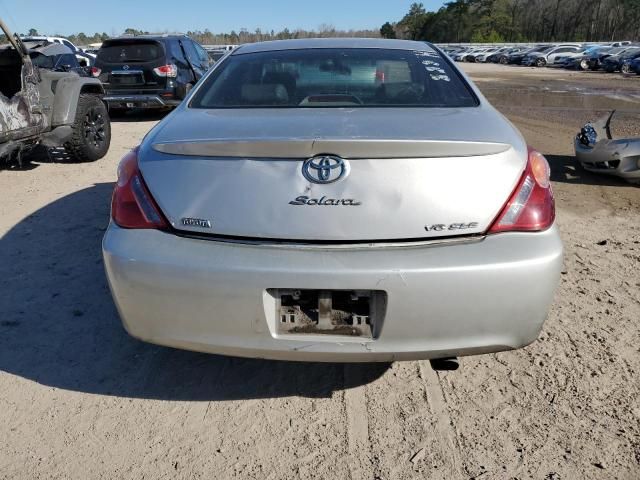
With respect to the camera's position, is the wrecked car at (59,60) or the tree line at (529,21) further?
the tree line at (529,21)

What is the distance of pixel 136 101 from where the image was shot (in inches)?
405

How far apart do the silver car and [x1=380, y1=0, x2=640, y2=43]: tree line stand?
90.4 metres

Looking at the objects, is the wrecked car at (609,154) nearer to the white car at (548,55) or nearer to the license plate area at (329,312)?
the license plate area at (329,312)

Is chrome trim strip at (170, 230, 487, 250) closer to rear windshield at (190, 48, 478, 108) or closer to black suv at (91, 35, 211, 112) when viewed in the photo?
rear windshield at (190, 48, 478, 108)

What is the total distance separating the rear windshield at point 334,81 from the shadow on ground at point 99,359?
133 cm

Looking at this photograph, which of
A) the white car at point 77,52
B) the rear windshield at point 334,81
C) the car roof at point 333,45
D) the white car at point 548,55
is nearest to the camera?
the rear windshield at point 334,81

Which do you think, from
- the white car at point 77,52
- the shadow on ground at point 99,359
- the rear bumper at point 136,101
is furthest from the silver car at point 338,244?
the white car at point 77,52

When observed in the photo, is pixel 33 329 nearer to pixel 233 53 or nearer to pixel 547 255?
pixel 233 53

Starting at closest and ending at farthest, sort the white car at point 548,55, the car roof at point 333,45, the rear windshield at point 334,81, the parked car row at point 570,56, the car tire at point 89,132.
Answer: the rear windshield at point 334,81 → the car roof at point 333,45 → the car tire at point 89,132 → the parked car row at point 570,56 → the white car at point 548,55

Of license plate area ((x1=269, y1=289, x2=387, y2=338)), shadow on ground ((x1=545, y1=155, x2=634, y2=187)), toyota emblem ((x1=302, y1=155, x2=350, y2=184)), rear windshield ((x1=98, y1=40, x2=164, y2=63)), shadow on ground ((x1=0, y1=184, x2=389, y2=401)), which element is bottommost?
shadow on ground ((x1=545, y1=155, x2=634, y2=187))

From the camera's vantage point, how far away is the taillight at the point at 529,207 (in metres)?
2.00

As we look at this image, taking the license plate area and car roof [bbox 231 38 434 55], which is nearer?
the license plate area

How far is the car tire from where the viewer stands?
6750 mm

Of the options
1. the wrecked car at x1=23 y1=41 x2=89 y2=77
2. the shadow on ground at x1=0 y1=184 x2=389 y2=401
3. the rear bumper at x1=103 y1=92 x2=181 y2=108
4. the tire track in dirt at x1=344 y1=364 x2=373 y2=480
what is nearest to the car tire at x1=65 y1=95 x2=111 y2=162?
the wrecked car at x1=23 y1=41 x2=89 y2=77
